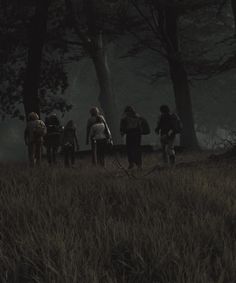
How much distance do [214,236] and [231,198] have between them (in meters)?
2.01

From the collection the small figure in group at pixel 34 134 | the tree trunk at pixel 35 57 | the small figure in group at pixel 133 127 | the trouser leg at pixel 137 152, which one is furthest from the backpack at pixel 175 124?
the tree trunk at pixel 35 57

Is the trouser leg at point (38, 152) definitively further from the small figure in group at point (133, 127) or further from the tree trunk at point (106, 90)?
the tree trunk at point (106, 90)

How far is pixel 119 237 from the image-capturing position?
4.80m

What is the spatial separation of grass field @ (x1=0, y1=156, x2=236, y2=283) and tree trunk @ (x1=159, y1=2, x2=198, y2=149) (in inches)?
682

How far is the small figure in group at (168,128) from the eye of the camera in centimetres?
1507

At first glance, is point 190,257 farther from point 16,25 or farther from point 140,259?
point 16,25

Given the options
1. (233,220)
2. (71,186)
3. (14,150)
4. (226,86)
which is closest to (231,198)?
(233,220)

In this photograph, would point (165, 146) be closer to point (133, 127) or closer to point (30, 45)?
point (133, 127)

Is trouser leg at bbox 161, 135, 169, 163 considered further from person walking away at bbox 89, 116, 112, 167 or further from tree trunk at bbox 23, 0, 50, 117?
tree trunk at bbox 23, 0, 50, 117

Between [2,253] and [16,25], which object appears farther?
[16,25]

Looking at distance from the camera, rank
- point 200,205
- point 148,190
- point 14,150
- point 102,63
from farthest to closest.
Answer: point 14,150 → point 102,63 → point 148,190 → point 200,205

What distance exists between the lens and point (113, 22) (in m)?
25.2

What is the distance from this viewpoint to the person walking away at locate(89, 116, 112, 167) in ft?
52.0

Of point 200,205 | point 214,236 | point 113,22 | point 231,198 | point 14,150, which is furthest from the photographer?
point 14,150
